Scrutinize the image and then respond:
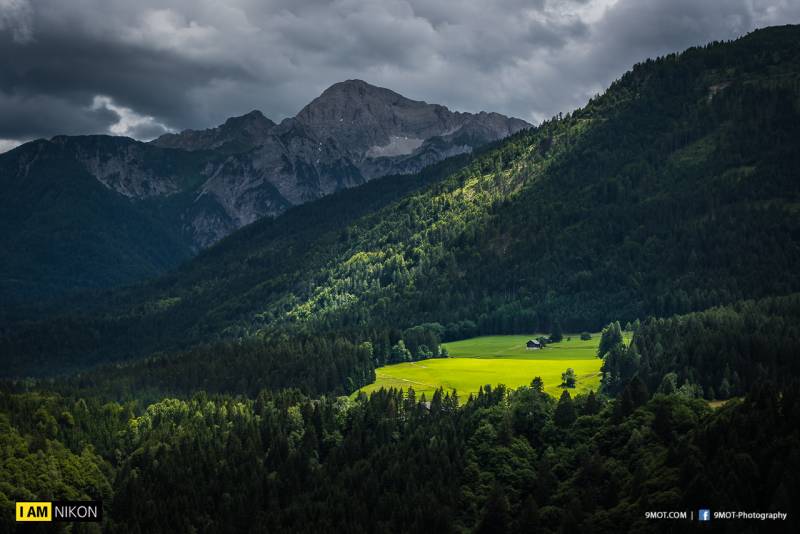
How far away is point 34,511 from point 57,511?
490cm

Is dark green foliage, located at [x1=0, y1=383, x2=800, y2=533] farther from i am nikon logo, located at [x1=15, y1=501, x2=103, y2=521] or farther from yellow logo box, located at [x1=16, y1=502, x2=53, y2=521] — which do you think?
i am nikon logo, located at [x1=15, y1=501, x2=103, y2=521]

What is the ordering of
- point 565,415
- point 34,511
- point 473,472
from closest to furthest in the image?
point 34,511, point 473,472, point 565,415

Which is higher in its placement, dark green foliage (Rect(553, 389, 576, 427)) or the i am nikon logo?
dark green foliage (Rect(553, 389, 576, 427))

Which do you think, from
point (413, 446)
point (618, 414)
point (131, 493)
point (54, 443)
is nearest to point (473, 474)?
point (413, 446)

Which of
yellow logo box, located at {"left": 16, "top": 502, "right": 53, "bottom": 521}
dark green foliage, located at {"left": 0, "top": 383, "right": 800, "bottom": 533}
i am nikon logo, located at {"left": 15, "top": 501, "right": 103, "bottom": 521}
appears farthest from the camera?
i am nikon logo, located at {"left": 15, "top": 501, "right": 103, "bottom": 521}

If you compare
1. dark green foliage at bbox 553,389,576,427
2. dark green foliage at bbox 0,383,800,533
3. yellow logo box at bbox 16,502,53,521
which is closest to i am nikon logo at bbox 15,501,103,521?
yellow logo box at bbox 16,502,53,521

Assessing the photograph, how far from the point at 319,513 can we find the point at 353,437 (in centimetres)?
3345

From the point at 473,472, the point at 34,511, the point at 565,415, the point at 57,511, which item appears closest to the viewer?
the point at 34,511

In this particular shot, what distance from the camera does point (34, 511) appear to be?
167625 millimetres

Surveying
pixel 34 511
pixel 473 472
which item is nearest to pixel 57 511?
pixel 34 511

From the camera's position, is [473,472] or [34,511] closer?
[34,511]

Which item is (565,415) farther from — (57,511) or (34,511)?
(34,511)

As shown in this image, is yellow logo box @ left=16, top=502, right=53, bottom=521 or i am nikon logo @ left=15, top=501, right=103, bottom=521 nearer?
yellow logo box @ left=16, top=502, right=53, bottom=521

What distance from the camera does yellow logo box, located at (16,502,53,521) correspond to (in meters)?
166
